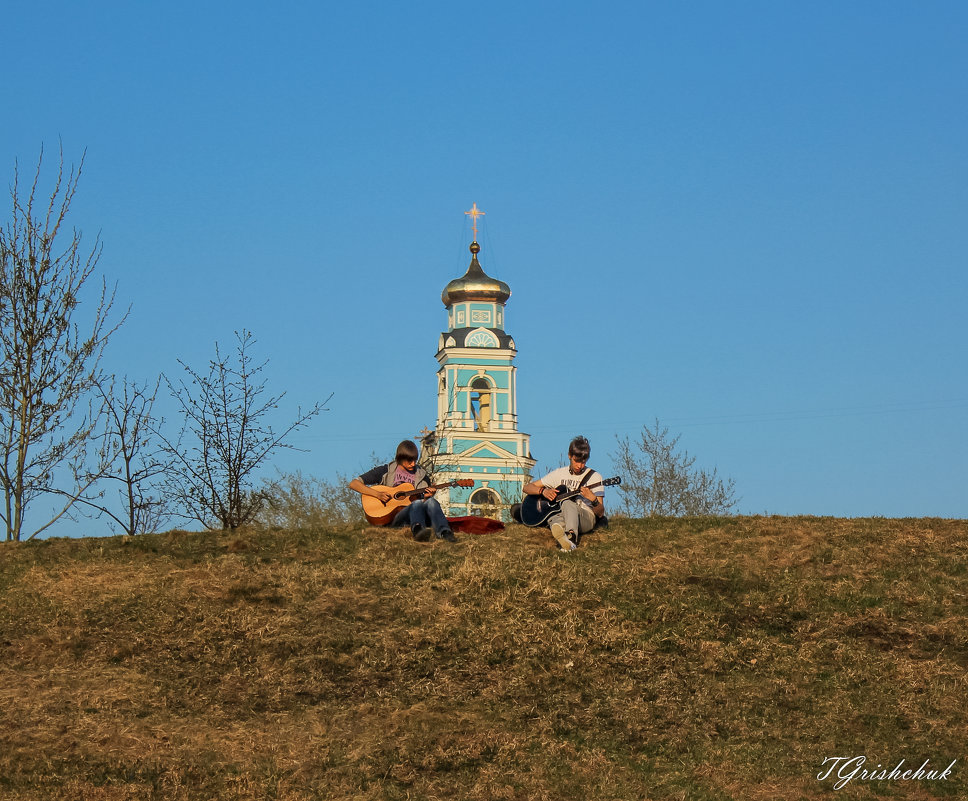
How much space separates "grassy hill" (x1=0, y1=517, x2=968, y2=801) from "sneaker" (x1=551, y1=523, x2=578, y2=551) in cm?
26

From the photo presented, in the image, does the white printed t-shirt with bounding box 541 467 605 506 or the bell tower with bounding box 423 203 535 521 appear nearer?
the white printed t-shirt with bounding box 541 467 605 506

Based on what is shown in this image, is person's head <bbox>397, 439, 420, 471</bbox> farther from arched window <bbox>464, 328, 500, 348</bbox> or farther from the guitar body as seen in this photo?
arched window <bbox>464, 328, 500, 348</bbox>

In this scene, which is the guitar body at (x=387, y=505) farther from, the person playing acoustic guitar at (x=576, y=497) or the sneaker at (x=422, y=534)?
the person playing acoustic guitar at (x=576, y=497)

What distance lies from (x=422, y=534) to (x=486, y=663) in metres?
3.08

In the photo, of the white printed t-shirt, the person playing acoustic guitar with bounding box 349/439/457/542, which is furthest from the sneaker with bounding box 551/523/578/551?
the person playing acoustic guitar with bounding box 349/439/457/542

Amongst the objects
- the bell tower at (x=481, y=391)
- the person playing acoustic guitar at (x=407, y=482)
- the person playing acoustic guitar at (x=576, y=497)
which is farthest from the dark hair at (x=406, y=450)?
the bell tower at (x=481, y=391)

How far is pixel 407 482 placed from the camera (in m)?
15.0

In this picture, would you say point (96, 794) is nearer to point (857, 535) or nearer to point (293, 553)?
point (293, 553)

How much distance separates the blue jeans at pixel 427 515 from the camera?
1455 cm

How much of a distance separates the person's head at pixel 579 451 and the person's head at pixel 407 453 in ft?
6.10

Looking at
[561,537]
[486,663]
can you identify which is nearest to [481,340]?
[561,537]

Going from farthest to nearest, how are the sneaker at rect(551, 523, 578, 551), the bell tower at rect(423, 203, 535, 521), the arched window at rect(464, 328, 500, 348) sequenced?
the arched window at rect(464, 328, 500, 348) < the bell tower at rect(423, 203, 535, 521) < the sneaker at rect(551, 523, 578, 551)

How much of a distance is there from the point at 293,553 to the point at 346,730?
4.44m

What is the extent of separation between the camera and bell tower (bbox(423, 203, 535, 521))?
59094 mm
